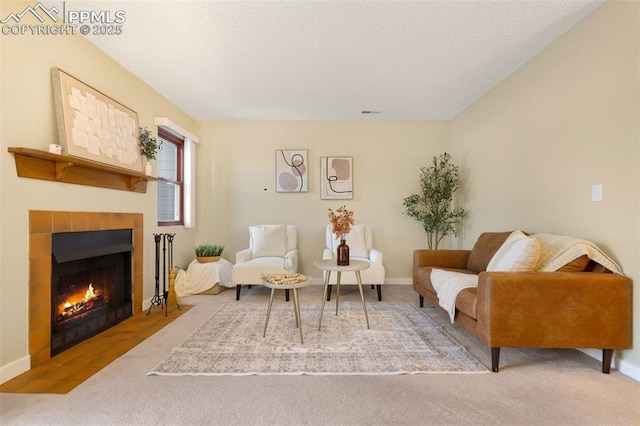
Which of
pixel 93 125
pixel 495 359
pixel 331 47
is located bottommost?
pixel 495 359

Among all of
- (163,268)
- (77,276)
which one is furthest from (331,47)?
(163,268)

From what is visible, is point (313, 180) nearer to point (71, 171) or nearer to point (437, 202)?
point (437, 202)

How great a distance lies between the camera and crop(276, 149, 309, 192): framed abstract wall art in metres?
4.60

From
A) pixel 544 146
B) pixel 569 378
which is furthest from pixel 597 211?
pixel 569 378

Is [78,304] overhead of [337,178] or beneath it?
beneath

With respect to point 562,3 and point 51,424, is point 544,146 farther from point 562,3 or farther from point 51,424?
point 51,424

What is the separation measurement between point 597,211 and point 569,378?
1.15 m

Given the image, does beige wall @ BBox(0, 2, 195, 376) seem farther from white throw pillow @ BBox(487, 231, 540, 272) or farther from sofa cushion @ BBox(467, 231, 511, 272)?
sofa cushion @ BBox(467, 231, 511, 272)

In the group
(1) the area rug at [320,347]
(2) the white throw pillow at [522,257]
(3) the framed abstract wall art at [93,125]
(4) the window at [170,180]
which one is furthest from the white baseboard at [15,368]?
(2) the white throw pillow at [522,257]

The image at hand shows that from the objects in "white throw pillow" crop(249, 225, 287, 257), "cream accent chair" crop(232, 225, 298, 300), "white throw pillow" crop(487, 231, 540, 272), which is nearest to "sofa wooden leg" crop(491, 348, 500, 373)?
"white throw pillow" crop(487, 231, 540, 272)

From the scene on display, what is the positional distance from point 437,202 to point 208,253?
3.31 m

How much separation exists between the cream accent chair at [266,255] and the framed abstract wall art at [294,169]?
63 centimetres

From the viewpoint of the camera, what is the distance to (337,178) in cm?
461

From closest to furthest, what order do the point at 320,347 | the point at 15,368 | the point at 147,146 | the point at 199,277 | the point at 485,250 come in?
the point at 15,368 < the point at 320,347 < the point at 485,250 < the point at 147,146 < the point at 199,277
